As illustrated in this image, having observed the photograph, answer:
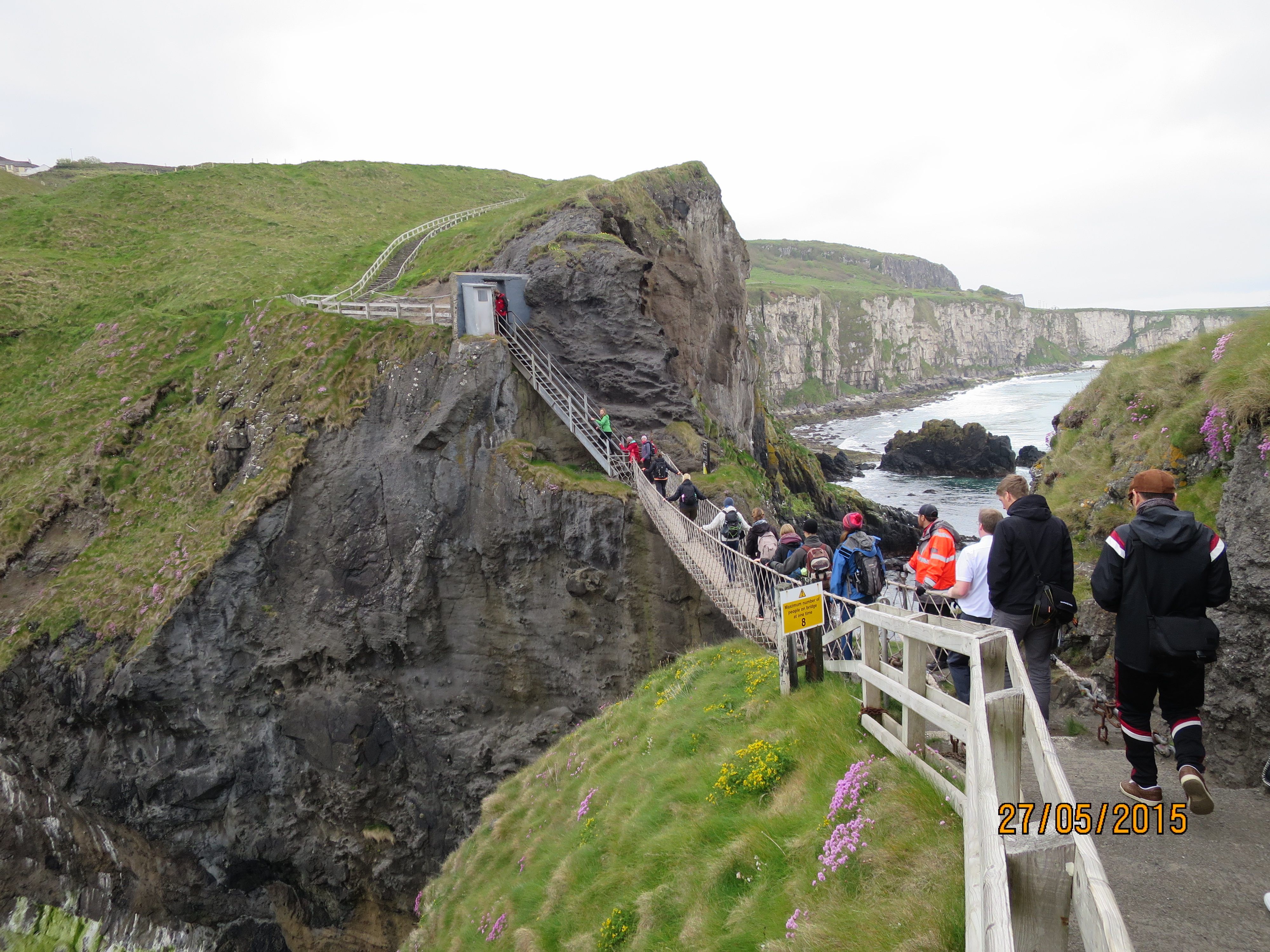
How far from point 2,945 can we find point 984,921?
23.0 meters

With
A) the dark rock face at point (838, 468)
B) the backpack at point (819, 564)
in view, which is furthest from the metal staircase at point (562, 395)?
the dark rock face at point (838, 468)

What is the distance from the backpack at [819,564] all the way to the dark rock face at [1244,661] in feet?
12.6

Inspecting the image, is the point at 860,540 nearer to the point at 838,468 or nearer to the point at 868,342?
the point at 838,468

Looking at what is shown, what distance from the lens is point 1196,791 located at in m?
4.76

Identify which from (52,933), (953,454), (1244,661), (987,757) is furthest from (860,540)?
(953,454)

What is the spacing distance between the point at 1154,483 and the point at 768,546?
266 inches

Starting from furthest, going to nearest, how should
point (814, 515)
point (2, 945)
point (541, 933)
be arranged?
point (814, 515) < point (2, 945) < point (541, 933)

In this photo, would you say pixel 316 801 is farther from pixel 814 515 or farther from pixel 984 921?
pixel 814 515

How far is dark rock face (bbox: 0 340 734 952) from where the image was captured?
17641 millimetres

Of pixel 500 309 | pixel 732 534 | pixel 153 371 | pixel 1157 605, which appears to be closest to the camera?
pixel 1157 605

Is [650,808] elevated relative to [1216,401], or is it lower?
lower

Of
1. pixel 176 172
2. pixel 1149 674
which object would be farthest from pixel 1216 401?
pixel 176 172

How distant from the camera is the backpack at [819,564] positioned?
9.09m

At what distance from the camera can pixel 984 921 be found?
259 cm
